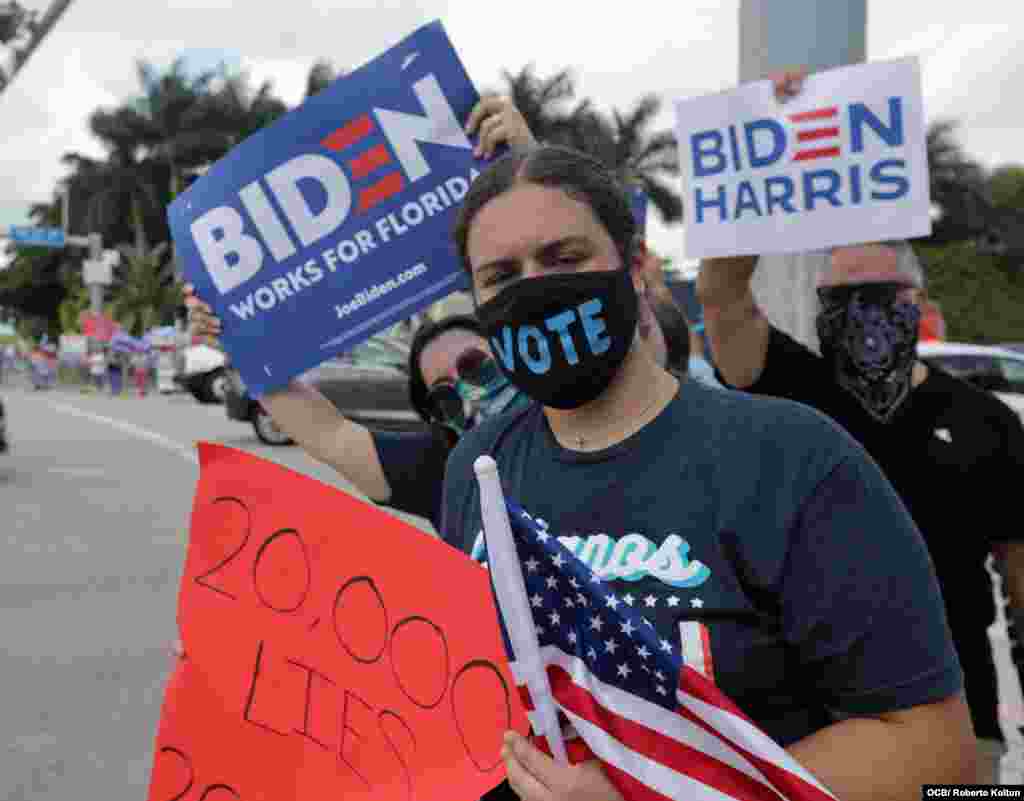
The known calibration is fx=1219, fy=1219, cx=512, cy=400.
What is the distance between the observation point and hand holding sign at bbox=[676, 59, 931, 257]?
2596mm

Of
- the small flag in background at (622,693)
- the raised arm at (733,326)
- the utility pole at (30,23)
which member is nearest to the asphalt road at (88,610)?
the raised arm at (733,326)

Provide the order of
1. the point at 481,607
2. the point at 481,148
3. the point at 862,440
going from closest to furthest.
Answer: the point at 481,607, the point at 862,440, the point at 481,148

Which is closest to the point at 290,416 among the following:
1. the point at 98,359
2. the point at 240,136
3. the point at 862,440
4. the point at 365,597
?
the point at 365,597

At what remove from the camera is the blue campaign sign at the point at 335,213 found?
286 cm

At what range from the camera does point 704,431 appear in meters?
1.53

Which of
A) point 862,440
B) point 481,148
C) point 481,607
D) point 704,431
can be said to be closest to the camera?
point 704,431

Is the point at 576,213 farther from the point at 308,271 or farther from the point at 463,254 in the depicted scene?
the point at 308,271

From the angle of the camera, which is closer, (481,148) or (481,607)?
(481,607)

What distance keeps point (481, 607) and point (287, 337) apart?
4.69ft

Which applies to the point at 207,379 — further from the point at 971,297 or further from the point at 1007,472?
the point at 971,297

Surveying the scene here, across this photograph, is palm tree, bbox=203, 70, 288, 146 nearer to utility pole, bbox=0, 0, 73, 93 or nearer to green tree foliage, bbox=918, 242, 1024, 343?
green tree foliage, bbox=918, 242, 1024, 343

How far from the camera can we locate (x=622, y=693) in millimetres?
1343

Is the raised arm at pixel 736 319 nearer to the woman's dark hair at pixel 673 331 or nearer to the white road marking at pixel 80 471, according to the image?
the woman's dark hair at pixel 673 331

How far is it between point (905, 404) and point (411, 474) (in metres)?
1.07
